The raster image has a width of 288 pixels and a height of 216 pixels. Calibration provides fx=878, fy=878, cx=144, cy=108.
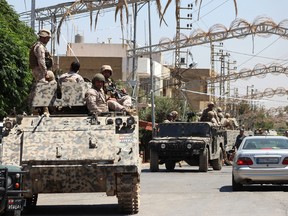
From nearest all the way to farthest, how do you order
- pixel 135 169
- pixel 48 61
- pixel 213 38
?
pixel 135 169 → pixel 48 61 → pixel 213 38

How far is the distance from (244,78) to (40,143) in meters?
57.4

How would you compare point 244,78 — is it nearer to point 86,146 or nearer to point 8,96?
point 8,96

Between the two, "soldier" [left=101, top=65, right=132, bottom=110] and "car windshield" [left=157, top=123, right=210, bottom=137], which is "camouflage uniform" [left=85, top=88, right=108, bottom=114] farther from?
"car windshield" [left=157, top=123, right=210, bottom=137]

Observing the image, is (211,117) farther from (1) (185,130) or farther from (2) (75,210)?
(2) (75,210)

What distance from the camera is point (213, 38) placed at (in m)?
48.9

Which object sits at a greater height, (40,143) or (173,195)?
(40,143)

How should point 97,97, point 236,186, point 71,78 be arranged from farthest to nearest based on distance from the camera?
point 236,186 → point 71,78 → point 97,97

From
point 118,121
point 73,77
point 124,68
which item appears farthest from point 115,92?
point 124,68

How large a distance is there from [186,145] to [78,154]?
1500 centimetres

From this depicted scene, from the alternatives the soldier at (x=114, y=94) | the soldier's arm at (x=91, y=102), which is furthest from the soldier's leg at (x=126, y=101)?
the soldier's arm at (x=91, y=102)

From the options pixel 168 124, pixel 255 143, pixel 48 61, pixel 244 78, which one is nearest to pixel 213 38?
pixel 168 124

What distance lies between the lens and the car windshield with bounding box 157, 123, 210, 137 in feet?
101

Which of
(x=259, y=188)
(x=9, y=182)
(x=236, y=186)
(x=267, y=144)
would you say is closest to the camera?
(x=9, y=182)

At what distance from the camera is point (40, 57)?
16484 millimetres
